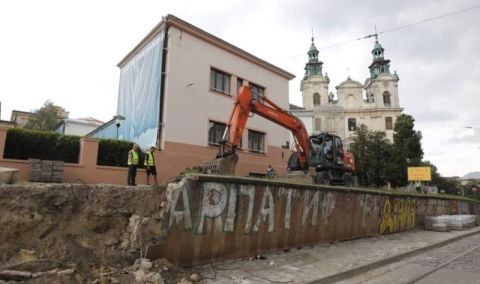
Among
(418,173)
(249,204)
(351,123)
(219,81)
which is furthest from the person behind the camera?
(351,123)

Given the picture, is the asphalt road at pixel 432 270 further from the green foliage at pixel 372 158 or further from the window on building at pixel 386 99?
the window on building at pixel 386 99

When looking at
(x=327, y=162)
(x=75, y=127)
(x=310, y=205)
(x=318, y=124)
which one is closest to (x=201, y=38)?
(x=327, y=162)

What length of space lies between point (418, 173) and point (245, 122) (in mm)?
29746

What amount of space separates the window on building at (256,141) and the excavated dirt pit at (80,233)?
566 inches

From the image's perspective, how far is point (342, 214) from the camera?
43.8 ft

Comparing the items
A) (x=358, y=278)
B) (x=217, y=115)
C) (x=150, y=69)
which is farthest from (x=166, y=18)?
(x=358, y=278)

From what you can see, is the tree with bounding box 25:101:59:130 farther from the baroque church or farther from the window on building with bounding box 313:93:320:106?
the window on building with bounding box 313:93:320:106

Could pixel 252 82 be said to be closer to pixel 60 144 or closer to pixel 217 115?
pixel 217 115

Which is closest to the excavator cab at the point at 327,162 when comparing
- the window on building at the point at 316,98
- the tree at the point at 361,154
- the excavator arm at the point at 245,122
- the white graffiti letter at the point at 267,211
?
the excavator arm at the point at 245,122

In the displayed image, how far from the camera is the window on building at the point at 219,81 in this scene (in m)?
20.7

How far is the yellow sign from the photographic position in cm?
3591

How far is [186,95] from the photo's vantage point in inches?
743

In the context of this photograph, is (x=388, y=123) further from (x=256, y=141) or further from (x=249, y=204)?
(x=249, y=204)

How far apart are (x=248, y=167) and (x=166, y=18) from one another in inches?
381
